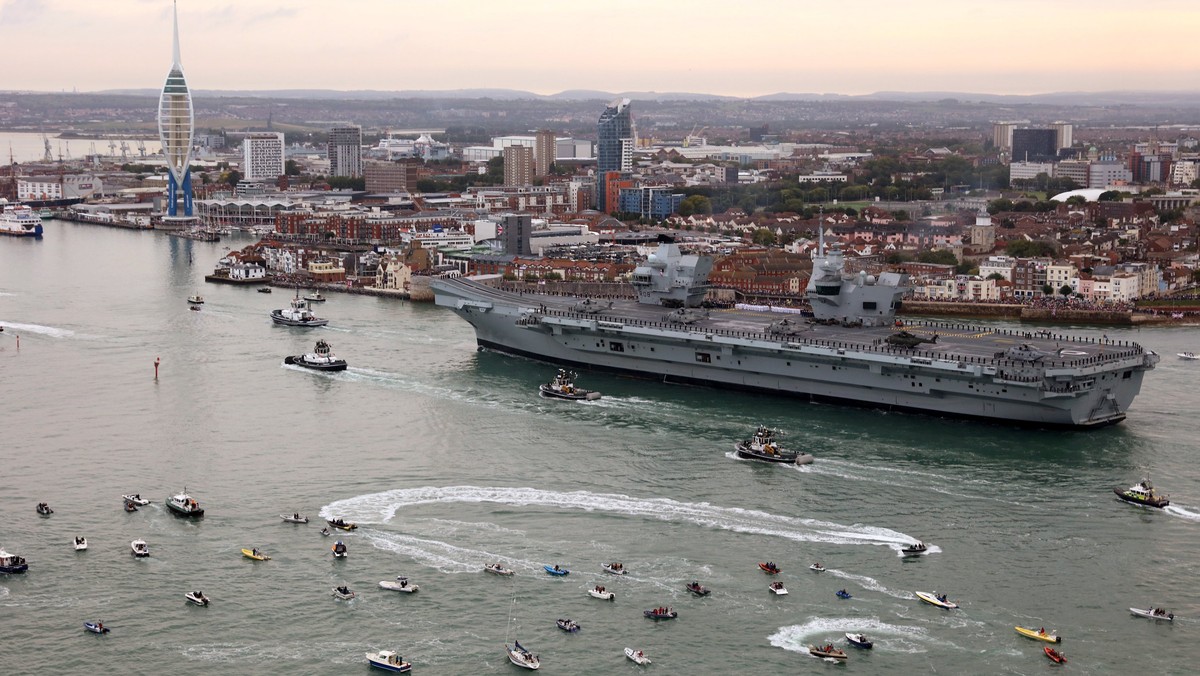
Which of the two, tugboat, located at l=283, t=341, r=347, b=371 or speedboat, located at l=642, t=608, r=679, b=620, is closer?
speedboat, located at l=642, t=608, r=679, b=620

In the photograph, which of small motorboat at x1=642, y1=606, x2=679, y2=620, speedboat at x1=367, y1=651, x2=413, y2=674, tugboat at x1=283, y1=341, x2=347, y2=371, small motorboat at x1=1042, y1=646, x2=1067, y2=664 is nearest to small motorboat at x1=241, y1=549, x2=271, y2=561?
speedboat at x1=367, y1=651, x2=413, y2=674

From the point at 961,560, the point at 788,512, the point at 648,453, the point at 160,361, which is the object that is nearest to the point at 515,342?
the point at 160,361

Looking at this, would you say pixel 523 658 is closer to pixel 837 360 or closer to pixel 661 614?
pixel 661 614

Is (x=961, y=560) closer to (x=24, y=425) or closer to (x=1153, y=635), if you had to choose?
(x=1153, y=635)

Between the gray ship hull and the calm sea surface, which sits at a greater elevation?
the gray ship hull

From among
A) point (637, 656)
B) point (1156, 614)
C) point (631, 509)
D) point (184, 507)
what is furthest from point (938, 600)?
point (184, 507)

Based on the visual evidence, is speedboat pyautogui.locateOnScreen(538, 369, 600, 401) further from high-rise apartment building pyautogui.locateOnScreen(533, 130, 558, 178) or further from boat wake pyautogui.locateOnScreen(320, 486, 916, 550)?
high-rise apartment building pyautogui.locateOnScreen(533, 130, 558, 178)
